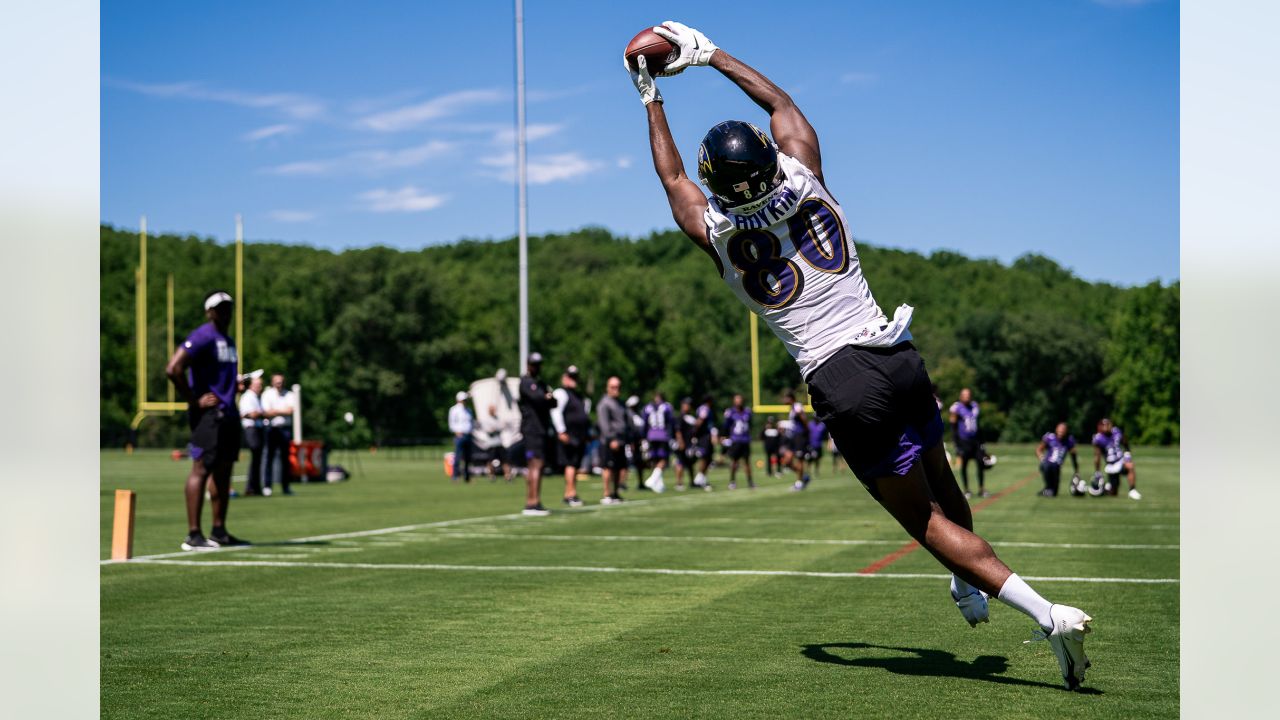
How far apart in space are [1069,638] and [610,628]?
2429mm

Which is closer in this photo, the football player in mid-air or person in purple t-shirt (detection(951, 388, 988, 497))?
the football player in mid-air

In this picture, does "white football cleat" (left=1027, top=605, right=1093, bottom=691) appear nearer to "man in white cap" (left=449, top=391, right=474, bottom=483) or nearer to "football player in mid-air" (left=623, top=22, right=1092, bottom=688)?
"football player in mid-air" (left=623, top=22, right=1092, bottom=688)

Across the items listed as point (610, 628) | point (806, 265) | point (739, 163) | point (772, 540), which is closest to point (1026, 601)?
point (806, 265)

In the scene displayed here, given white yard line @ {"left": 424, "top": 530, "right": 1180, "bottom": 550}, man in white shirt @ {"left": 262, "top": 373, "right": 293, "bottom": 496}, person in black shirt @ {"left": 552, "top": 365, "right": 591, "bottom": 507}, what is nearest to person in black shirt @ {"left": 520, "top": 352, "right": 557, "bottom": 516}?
person in black shirt @ {"left": 552, "top": 365, "right": 591, "bottom": 507}

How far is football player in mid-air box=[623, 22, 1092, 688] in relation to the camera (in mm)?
4848

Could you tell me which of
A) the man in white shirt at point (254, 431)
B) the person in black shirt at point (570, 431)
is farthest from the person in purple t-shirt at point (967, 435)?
the man in white shirt at point (254, 431)

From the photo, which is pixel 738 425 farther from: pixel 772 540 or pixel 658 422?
pixel 772 540

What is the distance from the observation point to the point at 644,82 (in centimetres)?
549

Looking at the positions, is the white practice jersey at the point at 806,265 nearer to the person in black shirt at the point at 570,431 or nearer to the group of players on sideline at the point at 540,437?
the group of players on sideline at the point at 540,437

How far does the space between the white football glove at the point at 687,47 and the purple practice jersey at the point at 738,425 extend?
22017 mm

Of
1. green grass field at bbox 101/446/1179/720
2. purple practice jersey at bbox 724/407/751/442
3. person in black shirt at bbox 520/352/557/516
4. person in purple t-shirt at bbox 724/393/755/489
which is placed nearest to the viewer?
green grass field at bbox 101/446/1179/720

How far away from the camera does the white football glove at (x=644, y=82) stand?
5.46m

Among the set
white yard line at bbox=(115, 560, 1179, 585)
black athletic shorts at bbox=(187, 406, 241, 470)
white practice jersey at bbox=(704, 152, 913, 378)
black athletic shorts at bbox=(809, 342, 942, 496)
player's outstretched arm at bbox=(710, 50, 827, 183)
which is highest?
player's outstretched arm at bbox=(710, 50, 827, 183)

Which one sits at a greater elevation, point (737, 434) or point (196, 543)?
point (737, 434)
